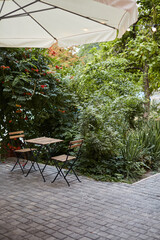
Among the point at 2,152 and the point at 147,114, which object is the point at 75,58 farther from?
the point at 2,152

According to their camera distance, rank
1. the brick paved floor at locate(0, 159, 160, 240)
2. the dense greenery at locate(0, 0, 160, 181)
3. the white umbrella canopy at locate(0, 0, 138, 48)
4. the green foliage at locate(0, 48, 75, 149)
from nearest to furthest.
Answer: the white umbrella canopy at locate(0, 0, 138, 48) < the brick paved floor at locate(0, 159, 160, 240) < the dense greenery at locate(0, 0, 160, 181) < the green foliage at locate(0, 48, 75, 149)

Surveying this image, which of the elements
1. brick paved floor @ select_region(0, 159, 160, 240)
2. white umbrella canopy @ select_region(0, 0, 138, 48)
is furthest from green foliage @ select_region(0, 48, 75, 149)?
white umbrella canopy @ select_region(0, 0, 138, 48)

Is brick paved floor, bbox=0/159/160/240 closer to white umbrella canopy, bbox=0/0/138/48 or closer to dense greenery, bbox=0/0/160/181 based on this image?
dense greenery, bbox=0/0/160/181

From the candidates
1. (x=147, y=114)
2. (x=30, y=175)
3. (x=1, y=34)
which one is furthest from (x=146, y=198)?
(x=147, y=114)

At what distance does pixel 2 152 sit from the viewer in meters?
8.62

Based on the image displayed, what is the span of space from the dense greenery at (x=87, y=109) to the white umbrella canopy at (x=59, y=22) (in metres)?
2.52

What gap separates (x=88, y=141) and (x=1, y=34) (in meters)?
3.22

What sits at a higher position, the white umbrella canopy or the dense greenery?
the white umbrella canopy

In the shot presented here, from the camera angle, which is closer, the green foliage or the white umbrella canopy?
the white umbrella canopy

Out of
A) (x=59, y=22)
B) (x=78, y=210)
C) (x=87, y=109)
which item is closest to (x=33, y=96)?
(x=87, y=109)

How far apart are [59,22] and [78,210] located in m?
3.18

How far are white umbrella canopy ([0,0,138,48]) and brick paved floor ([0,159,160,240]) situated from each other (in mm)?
2769

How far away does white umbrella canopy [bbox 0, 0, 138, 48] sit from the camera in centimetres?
376

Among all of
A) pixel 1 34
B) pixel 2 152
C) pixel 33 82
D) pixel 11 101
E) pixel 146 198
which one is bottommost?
pixel 146 198
